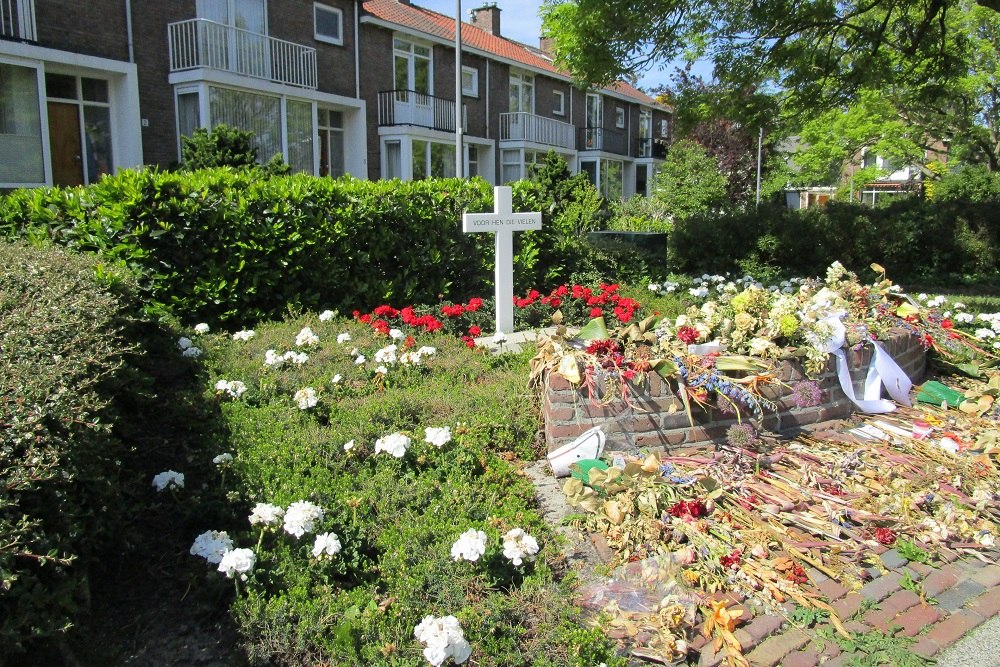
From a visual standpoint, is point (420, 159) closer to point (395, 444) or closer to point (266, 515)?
point (395, 444)

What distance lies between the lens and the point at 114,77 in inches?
581

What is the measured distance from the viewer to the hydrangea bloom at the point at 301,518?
2.99m

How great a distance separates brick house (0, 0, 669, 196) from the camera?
13.4m

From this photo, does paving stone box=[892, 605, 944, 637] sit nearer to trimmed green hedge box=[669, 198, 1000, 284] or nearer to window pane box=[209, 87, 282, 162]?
trimmed green hedge box=[669, 198, 1000, 284]

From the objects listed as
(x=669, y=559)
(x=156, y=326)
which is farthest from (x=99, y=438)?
(x=156, y=326)

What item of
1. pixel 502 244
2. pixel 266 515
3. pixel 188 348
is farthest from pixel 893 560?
pixel 188 348

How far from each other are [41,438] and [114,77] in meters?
14.6

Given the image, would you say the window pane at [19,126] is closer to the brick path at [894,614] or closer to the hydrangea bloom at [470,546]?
the hydrangea bloom at [470,546]

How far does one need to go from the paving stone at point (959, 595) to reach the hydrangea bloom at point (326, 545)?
7.96ft

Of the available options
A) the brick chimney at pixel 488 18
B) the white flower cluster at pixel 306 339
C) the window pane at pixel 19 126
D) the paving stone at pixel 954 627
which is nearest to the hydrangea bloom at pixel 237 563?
the paving stone at pixel 954 627

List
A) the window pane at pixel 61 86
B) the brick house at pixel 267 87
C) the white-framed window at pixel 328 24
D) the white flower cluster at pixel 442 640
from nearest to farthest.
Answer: the white flower cluster at pixel 442 640 < the brick house at pixel 267 87 < the window pane at pixel 61 86 < the white-framed window at pixel 328 24

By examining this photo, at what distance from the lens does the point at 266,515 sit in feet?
10.0

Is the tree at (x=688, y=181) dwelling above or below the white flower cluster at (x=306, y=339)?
above

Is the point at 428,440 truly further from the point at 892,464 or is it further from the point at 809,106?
the point at 809,106
